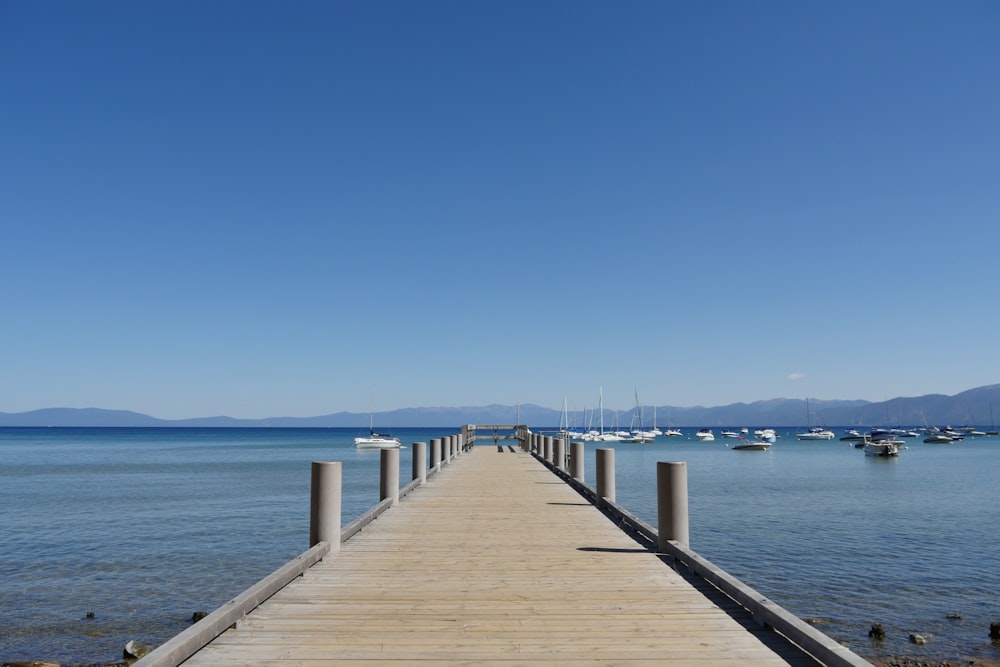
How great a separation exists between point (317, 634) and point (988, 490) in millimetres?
45990

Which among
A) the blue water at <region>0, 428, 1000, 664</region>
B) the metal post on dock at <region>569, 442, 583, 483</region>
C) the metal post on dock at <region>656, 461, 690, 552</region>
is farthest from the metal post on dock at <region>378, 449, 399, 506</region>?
the metal post on dock at <region>656, 461, 690, 552</region>

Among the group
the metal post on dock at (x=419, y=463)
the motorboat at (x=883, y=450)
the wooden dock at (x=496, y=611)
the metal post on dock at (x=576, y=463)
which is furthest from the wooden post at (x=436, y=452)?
the motorboat at (x=883, y=450)

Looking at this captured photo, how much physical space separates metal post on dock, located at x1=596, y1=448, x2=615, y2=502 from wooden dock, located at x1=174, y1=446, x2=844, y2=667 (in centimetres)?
285

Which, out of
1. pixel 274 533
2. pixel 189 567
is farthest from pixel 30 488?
pixel 189 567

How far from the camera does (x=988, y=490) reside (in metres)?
40.1

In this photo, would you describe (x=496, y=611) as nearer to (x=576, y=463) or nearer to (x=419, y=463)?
(x=576, y=463)

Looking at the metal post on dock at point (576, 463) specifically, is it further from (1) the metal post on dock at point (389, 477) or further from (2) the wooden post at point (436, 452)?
(2) the wooden post at point (436, 452)

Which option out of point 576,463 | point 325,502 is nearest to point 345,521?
point 576,463

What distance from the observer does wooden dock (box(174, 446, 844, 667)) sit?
16.5ft

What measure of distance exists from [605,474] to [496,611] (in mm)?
7625

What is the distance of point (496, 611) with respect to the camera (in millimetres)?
6207

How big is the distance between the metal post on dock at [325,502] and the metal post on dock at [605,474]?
241 inches

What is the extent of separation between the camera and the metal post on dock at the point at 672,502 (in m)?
8.62

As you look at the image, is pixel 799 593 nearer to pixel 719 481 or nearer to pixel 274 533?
pixel 274 533
